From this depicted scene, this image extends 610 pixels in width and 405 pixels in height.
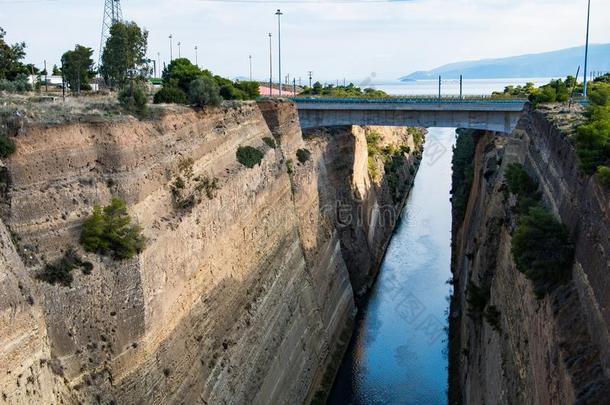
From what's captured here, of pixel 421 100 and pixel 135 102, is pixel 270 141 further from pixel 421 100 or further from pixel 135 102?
pixel 421 100

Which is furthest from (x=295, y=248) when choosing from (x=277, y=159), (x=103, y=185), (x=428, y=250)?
(x=428, y=250)

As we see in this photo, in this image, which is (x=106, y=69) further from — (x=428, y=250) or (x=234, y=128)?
(x=428, y=250)

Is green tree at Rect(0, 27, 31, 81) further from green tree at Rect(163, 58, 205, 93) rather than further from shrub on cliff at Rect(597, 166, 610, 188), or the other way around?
shrub on cliff at Rect(597, 166, 610, 188)

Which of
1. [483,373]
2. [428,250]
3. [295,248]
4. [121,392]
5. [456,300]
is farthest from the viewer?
[428,250]

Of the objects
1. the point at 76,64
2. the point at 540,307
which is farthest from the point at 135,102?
the point at 540,307

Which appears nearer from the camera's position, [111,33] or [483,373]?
[483,373]

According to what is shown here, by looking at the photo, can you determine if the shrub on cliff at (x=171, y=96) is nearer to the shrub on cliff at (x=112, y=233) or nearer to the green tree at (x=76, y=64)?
the green tree at (x=76, y=64)
